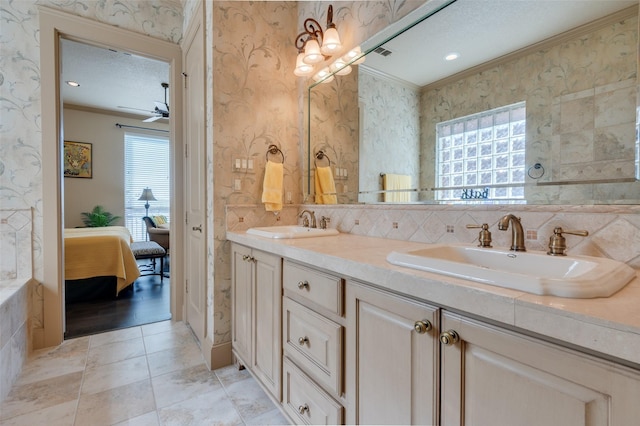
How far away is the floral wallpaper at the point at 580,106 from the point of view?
880 mm

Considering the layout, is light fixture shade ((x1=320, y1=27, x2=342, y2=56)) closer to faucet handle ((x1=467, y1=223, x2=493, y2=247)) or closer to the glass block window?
the glass block window

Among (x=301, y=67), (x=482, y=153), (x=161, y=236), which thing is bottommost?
(x=161, y=236)

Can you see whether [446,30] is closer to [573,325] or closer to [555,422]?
[573,325]

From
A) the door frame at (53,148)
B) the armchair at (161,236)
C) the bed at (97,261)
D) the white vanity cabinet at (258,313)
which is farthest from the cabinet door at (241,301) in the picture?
the armchair at (161,236)

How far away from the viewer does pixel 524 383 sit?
1.85 ft

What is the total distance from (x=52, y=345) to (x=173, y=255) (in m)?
1.00

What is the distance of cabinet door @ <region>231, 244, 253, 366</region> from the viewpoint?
1.63 meters

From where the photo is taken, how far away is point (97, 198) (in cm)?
554

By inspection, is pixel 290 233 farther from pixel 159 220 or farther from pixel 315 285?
pixel 159 220

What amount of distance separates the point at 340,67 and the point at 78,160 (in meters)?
5.71

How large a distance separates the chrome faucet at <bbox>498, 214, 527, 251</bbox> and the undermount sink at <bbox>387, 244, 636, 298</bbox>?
0.09 ft

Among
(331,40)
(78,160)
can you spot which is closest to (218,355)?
(331,40)

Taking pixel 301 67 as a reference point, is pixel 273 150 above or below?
below

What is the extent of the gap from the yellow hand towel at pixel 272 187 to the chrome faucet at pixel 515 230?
1433 millimetres
